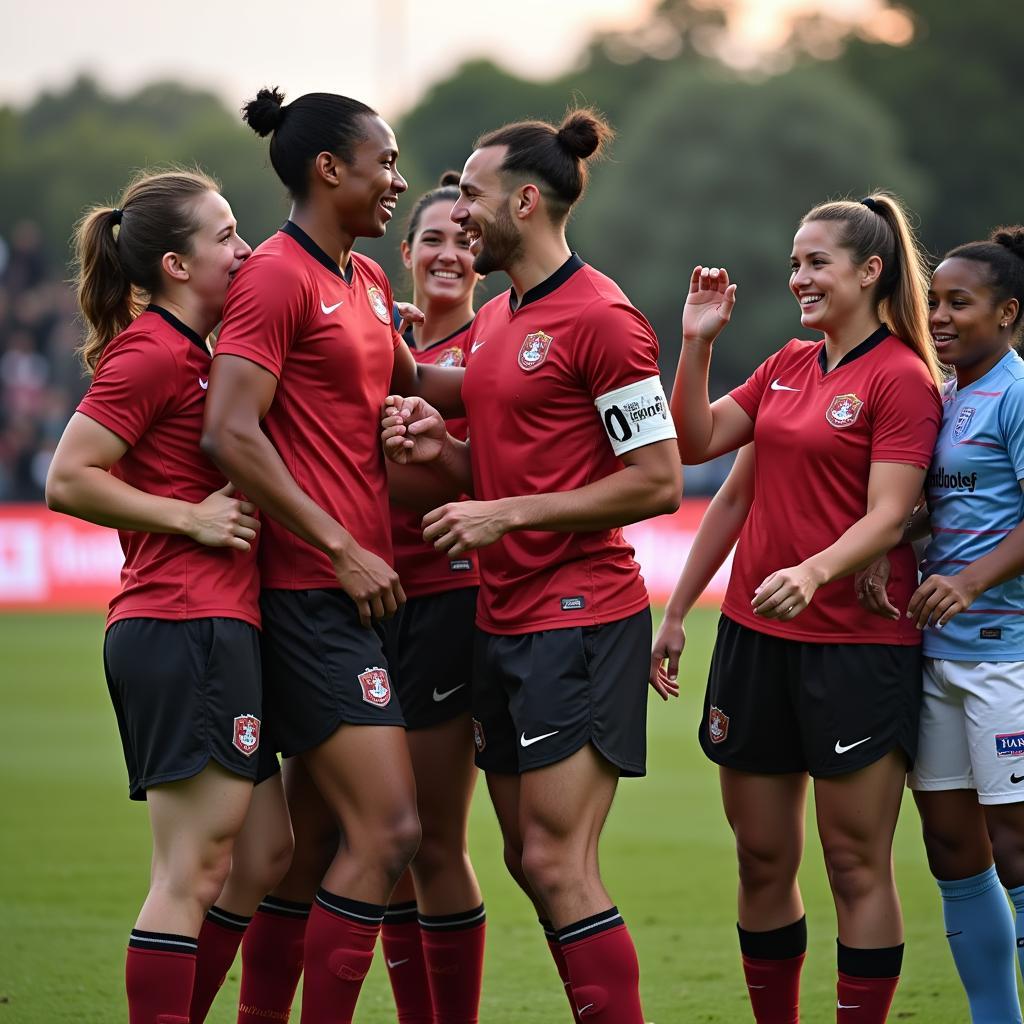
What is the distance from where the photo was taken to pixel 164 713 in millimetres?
4398

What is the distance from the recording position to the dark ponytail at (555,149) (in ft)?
15.4

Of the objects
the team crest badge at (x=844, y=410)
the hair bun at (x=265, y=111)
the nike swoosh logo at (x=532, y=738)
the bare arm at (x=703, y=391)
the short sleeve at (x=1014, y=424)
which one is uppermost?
the hair bun at (x=265, y=111)

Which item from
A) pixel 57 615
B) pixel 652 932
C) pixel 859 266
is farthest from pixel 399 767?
pixel 57 615

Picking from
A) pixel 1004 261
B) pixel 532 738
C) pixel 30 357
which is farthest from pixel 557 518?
pixel 30 357

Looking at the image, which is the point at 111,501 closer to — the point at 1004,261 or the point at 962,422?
the point at 962,422

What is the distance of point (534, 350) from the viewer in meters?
4.65

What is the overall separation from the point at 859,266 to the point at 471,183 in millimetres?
1220

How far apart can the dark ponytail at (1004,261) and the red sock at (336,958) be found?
2647 millimetres

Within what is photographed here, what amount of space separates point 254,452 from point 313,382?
0.32 m

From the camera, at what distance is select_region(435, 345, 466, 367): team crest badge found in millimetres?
5914

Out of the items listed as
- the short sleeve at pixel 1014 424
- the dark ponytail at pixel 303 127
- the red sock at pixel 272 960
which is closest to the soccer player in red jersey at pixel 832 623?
the short sleeve at pixel 1014 424

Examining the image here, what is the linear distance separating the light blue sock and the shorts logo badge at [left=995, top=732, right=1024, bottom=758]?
46 centimetres

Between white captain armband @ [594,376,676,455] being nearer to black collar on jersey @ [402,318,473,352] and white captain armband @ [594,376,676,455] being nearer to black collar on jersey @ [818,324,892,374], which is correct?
black collar on jersey @ [818,324,892,374]

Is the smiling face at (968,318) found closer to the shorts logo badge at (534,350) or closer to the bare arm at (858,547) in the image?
the bare arm at (858,547)
